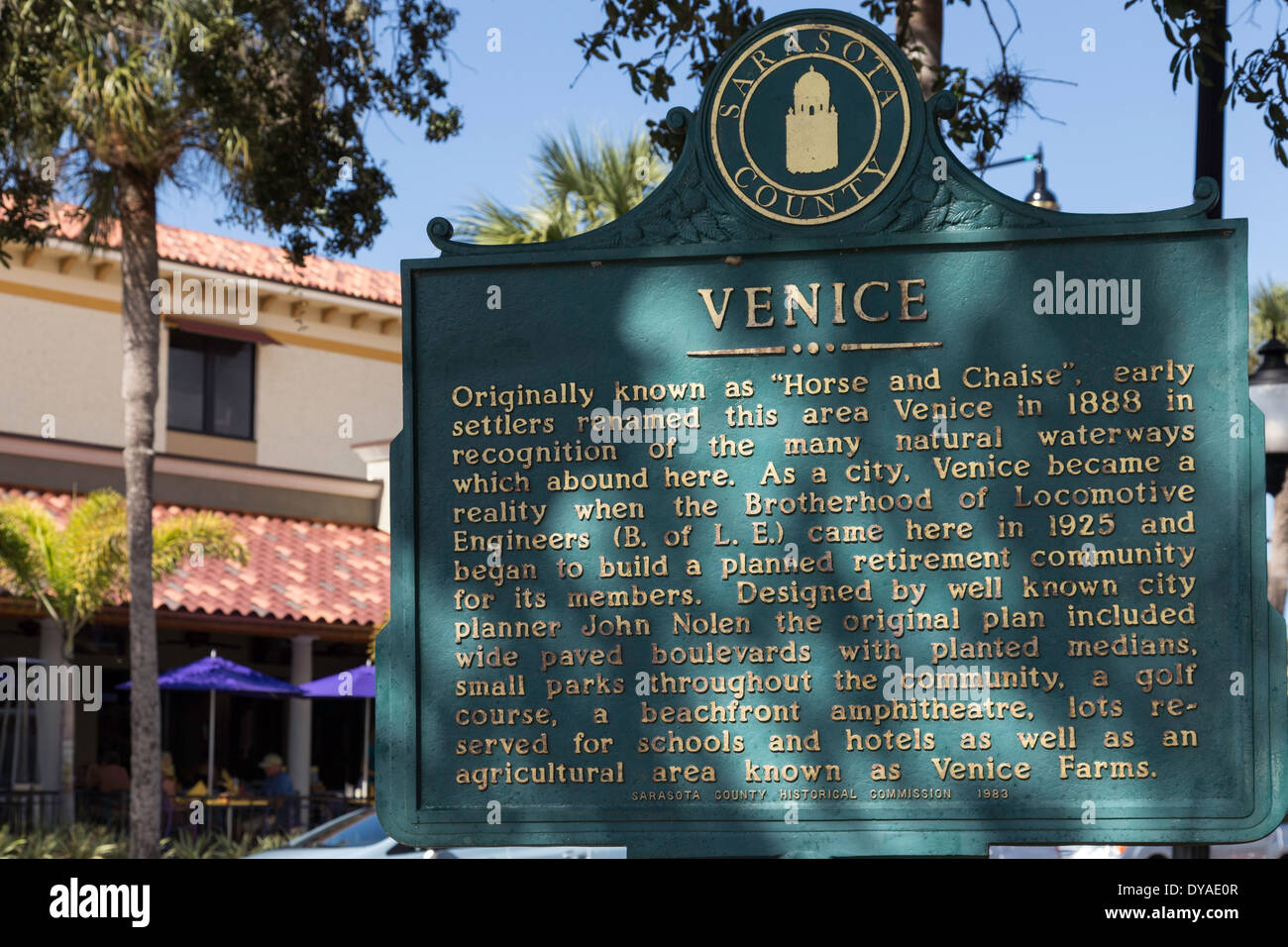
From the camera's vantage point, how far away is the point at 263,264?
25391 millimetres

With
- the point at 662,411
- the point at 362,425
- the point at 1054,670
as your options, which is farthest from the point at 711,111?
the point at 362,425

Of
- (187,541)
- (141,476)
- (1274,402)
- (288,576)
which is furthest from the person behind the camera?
(288,576)

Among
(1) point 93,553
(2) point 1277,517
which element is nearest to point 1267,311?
(2) point 1277,517

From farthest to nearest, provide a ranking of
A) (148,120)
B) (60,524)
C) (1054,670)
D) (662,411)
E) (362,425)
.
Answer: (362,425)
(60,524)
(148,120)
(662,411)
(1054,670)

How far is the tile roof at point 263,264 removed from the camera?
78.0 feet

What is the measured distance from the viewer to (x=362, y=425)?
2680cm

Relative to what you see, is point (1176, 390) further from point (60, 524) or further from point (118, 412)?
point (118, 412)

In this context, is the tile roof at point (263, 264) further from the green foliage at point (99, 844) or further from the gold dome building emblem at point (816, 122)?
the gold dome building emblem at point (816, 122)

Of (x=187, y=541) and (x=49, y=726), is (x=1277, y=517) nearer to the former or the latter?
(x=187, y=541)

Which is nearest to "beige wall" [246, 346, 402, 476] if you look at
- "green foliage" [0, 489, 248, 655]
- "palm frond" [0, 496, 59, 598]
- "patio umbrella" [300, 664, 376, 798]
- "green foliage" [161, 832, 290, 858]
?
"patio umbrella" [300, 664, 376, 798]

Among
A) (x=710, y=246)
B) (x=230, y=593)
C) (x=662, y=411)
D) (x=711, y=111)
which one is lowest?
(x=230, y=593)

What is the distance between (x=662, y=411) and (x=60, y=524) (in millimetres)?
17507

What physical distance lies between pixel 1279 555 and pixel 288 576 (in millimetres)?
14243

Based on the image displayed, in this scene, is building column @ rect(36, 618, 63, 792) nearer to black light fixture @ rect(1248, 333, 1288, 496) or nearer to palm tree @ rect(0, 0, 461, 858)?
palm tree @ rect(0, 0, 461, 858)
